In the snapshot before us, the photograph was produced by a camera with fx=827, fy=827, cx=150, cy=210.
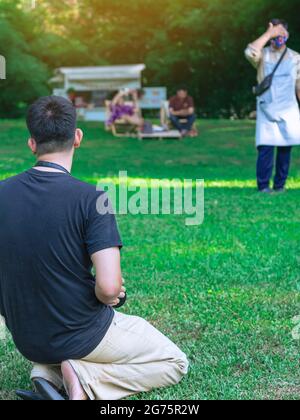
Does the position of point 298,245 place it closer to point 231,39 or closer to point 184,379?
point 184,379

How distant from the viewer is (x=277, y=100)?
9.88m

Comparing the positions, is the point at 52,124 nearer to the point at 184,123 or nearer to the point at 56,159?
the point at 56,159

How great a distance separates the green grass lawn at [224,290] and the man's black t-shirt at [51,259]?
0.49m

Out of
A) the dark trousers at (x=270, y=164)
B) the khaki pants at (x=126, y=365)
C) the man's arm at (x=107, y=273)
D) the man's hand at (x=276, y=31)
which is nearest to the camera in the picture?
the man's arm at (x=107, y=273)

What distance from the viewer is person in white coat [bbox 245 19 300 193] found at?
31.8 ft

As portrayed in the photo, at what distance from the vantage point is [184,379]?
3.94 m

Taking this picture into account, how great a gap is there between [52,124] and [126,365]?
3.75ft

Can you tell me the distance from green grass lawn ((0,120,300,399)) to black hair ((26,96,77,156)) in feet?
3.97

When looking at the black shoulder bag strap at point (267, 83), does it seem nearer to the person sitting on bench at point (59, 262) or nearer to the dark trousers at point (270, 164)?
the dark trousers at point (270, 164)

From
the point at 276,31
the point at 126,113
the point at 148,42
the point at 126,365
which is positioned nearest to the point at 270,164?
the point at 276,31

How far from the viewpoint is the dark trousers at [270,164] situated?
1004 cm

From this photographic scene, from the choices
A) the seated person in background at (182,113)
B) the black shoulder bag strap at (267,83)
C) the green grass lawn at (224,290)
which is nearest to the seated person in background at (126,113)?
the seated person in background at (182,113)

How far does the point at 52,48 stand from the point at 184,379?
105 ft

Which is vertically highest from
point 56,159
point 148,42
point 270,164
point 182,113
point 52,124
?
point 148,42
